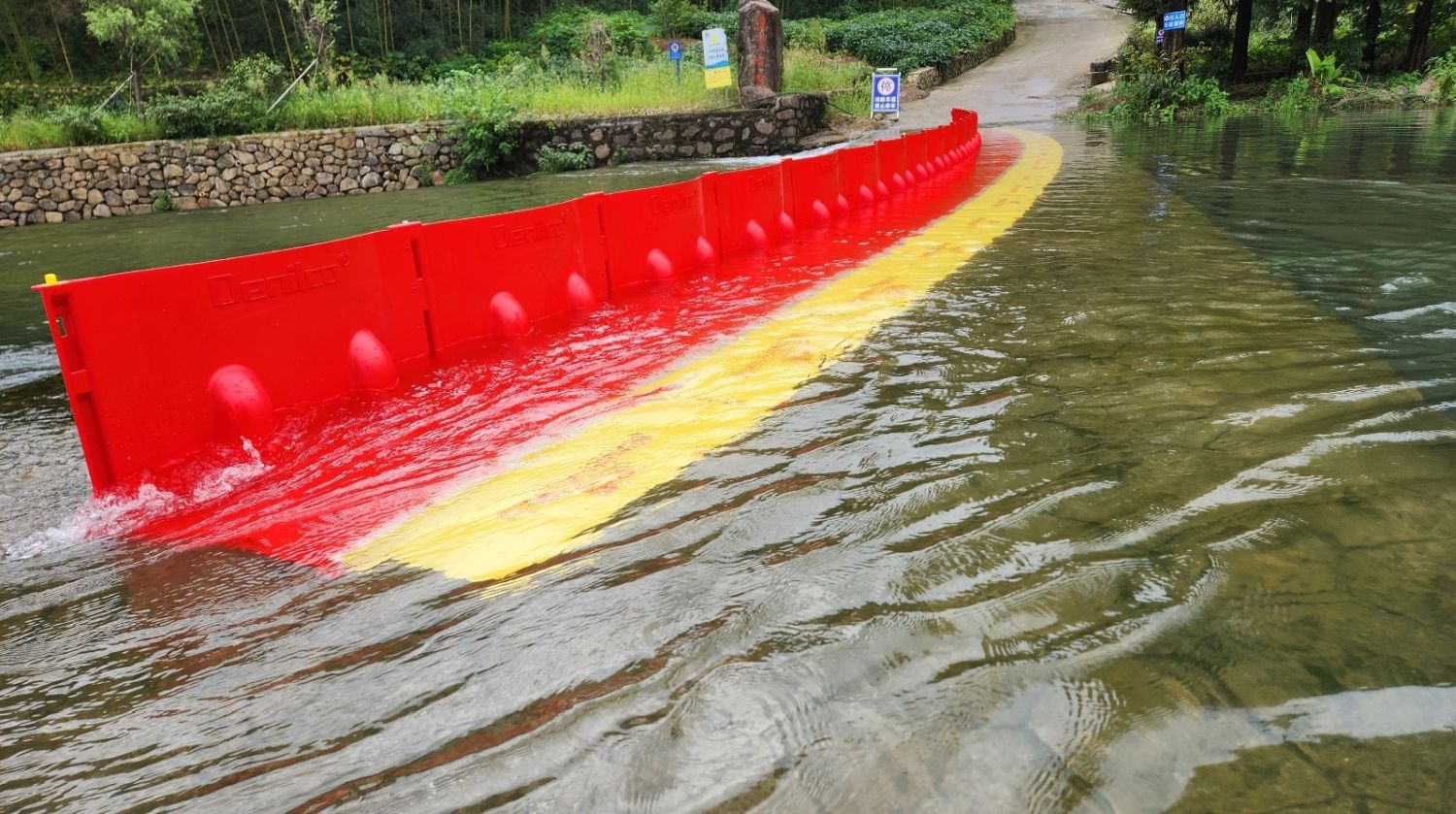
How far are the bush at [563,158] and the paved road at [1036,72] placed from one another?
792 cm

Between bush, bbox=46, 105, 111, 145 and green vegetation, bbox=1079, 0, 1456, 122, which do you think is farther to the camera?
green vegetation, bbox=1079, 0, 1456, 122

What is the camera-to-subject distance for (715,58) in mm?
19359

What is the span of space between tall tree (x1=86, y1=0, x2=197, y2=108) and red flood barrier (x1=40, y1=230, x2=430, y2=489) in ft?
67.9

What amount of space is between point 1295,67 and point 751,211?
2647 cm

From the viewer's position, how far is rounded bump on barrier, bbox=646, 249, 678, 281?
7.02 metres

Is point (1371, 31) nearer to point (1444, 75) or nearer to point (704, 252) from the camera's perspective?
point (1444, 75)

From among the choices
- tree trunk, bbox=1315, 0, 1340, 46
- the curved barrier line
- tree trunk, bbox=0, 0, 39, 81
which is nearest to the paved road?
tree trunk, bbox=1315, 0, 1340, 46

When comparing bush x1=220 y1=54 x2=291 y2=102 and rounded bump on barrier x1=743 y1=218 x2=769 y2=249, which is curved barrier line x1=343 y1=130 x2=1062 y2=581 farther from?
bush x1=220 y1=54 x2=291 y2=102

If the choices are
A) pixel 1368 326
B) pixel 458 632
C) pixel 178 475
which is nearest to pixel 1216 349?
pixel 1368 326

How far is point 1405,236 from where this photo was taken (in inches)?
272

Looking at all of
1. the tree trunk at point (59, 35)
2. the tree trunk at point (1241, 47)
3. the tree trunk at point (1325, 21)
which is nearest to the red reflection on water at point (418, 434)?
the tree trunk at point (1241, 47)

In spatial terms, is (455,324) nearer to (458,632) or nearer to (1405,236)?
(458,632)

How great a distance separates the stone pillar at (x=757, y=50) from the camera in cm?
2135

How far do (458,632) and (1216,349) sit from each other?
379 centimetres
